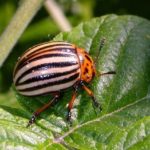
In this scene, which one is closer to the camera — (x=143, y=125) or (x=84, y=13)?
(x=143, y=125)

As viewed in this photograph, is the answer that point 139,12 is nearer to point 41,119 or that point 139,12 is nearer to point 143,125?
point 41,119

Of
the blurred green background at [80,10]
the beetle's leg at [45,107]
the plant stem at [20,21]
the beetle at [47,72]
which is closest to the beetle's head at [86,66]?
the beetle at [47,72]

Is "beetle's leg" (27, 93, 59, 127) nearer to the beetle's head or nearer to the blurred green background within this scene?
the beetle's head

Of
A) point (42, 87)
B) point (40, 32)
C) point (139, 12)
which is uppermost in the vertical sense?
point (42, 87)

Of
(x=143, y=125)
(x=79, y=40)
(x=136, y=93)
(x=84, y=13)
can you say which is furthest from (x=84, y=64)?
(x=84, y=13)

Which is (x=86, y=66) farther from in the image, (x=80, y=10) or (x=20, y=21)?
(x=80, y=10)

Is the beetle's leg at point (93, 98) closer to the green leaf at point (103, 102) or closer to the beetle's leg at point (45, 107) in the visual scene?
the green leaf at point (103, 102)

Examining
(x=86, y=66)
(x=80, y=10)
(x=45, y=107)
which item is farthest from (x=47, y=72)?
(x=80, y=10)
